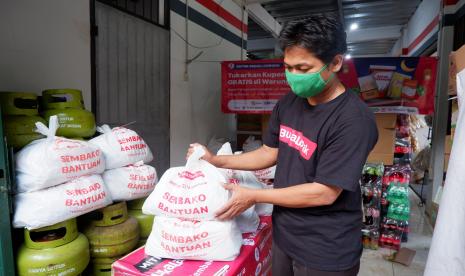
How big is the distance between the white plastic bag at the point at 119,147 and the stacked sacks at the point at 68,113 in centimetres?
9

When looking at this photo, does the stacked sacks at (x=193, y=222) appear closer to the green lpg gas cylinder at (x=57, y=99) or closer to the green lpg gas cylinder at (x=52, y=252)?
the green lpg gas cylinder at (x=52, y=252)

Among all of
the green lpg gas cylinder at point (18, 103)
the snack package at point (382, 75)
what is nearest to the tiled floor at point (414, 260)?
the snack package at point (382, 75)

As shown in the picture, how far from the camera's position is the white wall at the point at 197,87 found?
3.56 meters

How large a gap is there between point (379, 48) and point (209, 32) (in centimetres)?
755

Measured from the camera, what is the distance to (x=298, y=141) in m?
1.08

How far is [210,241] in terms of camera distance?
1061 millimetres

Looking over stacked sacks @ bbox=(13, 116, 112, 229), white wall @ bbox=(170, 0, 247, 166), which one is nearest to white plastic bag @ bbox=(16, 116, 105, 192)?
stacked sacks @ bbox=(13, 116, 112, 229)

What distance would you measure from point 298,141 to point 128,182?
3.50 ft

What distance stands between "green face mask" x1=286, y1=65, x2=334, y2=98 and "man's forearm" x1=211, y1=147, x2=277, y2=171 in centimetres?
34

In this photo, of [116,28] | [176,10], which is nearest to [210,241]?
[116,28]

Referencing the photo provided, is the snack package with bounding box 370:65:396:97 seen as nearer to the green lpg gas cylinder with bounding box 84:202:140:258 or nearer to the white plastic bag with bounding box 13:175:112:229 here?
the green lpg gas cylinder with bounding box 84:202:140:258

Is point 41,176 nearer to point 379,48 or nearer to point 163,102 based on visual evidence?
point 163,102

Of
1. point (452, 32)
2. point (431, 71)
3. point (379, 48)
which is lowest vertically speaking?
point (431, 71)

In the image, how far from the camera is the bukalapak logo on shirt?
1032 mm
